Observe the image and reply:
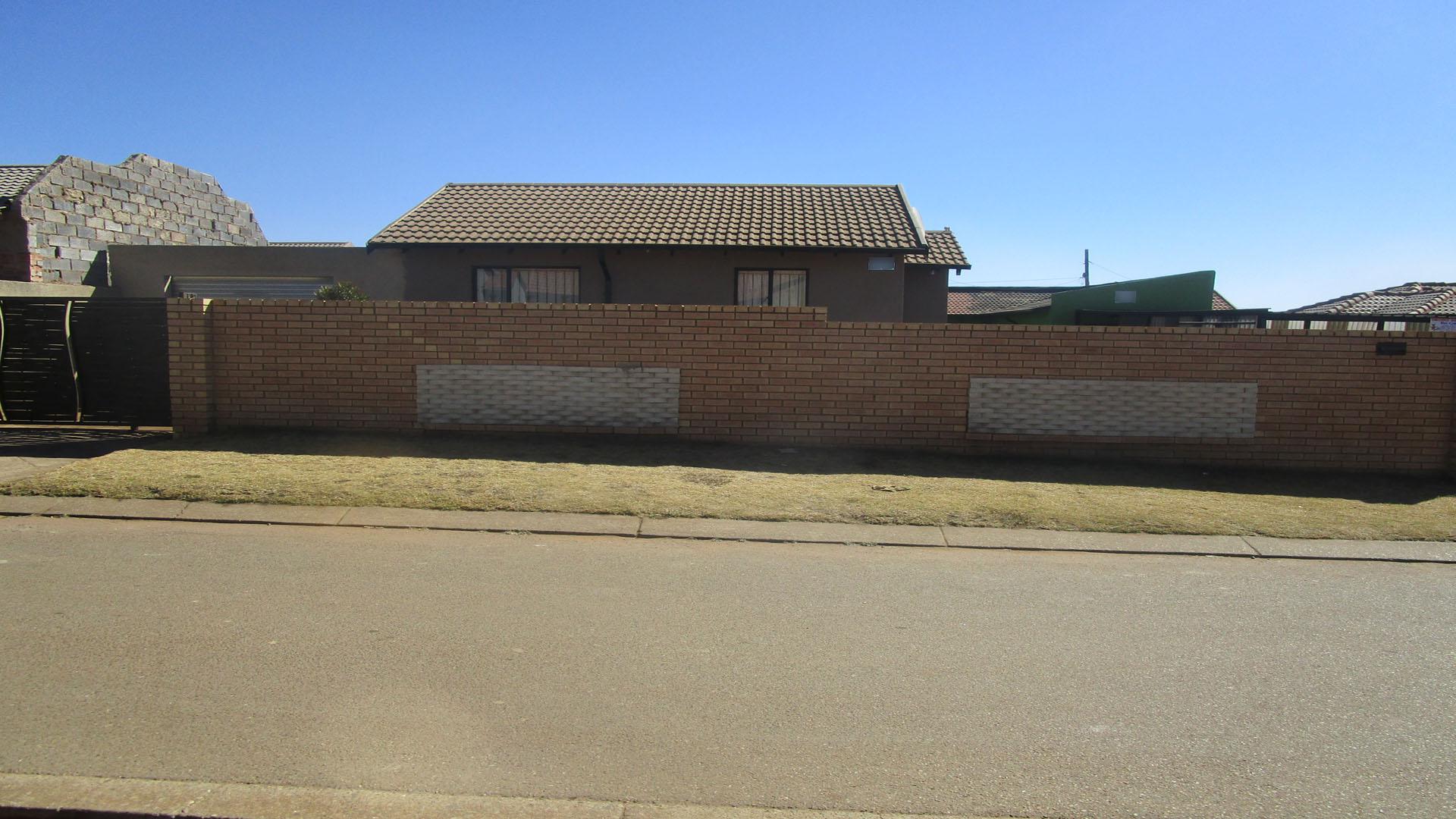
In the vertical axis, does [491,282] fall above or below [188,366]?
above

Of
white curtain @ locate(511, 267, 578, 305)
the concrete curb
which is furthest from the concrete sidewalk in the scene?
white curtain @ locate(511, 267, 578, 305)

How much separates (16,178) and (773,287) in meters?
16.9

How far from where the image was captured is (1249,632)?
5184 mm

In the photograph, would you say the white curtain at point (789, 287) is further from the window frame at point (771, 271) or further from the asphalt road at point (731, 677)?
the asphalt road at point (731, 677)

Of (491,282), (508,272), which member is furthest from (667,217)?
(491,282)

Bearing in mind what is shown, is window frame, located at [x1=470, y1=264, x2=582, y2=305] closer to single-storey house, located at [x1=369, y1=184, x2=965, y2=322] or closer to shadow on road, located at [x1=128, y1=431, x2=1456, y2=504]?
single-storey house, located at [x1=369, y1=184, x2=965, y2=322]

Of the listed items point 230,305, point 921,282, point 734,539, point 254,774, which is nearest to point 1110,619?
point 734,539

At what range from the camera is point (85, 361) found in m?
11.3

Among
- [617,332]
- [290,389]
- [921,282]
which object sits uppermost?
[921,282]

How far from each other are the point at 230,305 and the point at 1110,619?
1018 centimetres

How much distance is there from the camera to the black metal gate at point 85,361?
11.1 metres

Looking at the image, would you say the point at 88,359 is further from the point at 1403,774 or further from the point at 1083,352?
the point at 1403,774

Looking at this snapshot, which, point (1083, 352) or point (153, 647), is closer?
point (153, 647)

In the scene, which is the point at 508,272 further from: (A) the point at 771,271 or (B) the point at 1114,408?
(B) the point at 1114,408
